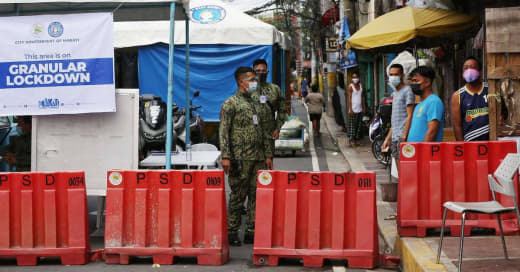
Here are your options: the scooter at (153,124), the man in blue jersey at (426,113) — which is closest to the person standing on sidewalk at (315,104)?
the scooter at (153,124)

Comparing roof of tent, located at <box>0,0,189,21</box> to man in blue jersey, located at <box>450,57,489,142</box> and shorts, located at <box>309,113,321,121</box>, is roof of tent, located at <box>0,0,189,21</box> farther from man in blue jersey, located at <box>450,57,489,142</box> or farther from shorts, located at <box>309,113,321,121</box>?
shorts, located at <box>309,113,321,121</box>

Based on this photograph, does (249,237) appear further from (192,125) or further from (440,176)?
(192,125)

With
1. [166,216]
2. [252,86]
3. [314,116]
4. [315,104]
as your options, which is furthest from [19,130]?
[314,116]

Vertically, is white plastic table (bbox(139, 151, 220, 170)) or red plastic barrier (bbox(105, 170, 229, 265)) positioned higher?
white plastic table (bbox(139, 151, 220, 170))

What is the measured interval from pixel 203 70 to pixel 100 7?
944 centimetres

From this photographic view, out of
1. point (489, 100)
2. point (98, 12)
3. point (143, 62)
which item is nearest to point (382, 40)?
point (489, 100)

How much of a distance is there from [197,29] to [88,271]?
11.5 metres

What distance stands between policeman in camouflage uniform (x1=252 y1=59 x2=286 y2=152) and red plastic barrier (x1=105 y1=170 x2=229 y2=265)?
5.64ft

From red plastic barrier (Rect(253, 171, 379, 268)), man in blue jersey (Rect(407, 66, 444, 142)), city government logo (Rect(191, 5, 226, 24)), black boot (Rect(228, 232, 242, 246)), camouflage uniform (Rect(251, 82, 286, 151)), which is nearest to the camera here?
red plastic barrier (Rect(253, 171, 379, 268))

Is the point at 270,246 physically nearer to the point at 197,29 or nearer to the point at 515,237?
the point at 515,237

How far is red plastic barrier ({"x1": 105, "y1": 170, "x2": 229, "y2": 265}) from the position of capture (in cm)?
711

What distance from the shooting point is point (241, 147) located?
8391 mm

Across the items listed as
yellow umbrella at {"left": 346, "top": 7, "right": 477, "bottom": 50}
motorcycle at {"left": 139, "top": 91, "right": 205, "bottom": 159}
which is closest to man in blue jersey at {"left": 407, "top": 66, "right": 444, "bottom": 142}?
yellow umbrella at {"left": 346, "top": 7, "right": 477, "bottom": 50}

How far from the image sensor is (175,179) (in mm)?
7176
